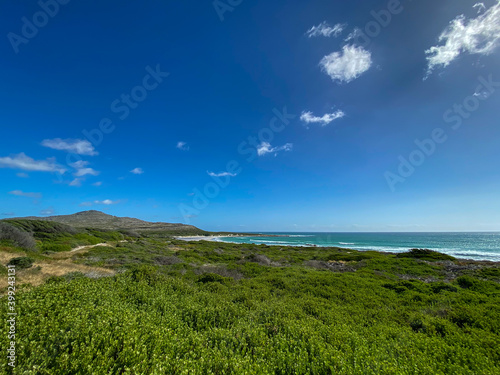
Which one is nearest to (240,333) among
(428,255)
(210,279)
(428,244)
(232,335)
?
(232,335)

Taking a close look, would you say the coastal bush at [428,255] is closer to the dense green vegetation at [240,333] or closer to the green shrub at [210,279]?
the dense green vegetation at [240,333]

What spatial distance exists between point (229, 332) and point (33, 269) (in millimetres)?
14400

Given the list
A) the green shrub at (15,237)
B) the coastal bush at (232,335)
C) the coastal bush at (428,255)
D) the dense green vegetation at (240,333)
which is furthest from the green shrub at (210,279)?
the coastal bush at (428,255)

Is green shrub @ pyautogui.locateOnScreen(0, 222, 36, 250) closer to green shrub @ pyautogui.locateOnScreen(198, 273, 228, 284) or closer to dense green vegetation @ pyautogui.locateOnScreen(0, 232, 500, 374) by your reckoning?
dense green vegetation @ pyautogui.locateOnScreen(0, 232, 500, 374)

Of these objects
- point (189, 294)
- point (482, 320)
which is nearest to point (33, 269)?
point (189, 294)

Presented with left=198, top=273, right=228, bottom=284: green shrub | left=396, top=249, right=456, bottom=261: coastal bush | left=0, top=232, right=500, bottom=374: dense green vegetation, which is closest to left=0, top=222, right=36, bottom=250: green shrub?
left=0, top=232, right=500, bottom=374: dense green vegetation

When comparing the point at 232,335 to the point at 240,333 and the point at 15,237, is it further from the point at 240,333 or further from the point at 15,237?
the point at 15,237

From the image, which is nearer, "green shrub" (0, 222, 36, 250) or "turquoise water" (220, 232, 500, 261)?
"green shrub" (0, 222, 36, 250)

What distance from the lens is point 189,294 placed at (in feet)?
33.4

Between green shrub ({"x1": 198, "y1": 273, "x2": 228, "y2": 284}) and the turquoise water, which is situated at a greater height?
green shrub ({"x1": 198, "y1": 273, "x2": 228, "y2": 284})

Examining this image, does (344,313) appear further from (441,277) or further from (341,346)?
(441,277)

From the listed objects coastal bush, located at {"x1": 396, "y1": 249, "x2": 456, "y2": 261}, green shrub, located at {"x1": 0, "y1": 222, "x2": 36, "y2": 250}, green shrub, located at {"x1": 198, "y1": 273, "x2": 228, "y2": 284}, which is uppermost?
green shrub, located at {"x1": 0, "y1": 222, "x2": 36, "y2": 250}

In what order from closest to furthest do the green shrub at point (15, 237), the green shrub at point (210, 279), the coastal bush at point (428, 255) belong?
the green shrub at point (210, 279), the green shrub at point (15, 237), the coastal bush at point (428, 255)

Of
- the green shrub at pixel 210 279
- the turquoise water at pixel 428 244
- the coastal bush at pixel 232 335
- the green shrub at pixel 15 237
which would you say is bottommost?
the turquoise water at pixel 428 244
